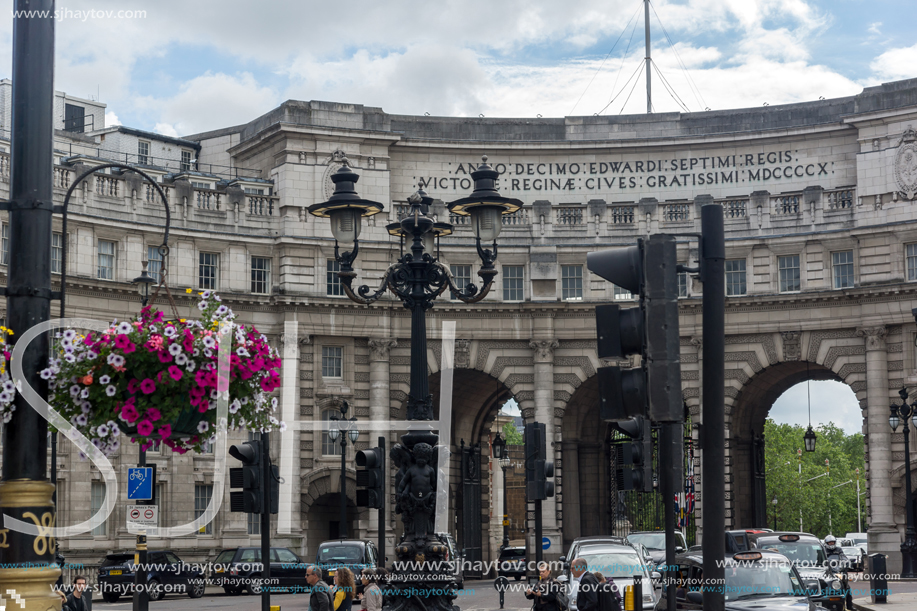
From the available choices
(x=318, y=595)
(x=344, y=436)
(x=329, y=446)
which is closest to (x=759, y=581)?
(x=318, y=595)

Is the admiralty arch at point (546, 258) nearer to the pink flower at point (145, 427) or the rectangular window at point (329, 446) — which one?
the rectangular window at point (329, 446)

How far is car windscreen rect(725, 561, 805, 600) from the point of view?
19.2m

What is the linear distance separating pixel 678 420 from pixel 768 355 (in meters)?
48.0

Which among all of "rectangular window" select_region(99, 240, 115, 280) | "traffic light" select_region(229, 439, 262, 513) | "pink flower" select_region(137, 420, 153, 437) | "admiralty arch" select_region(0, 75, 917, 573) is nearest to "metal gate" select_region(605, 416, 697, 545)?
"admiralty arch" select_region(0, 75, 917, 573)

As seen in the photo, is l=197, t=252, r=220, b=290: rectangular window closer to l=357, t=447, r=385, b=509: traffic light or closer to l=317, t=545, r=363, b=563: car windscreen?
l=317, t=545, r=363, b=563: car windscreen

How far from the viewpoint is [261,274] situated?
53469 millimetres

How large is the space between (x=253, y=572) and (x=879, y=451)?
2708cm

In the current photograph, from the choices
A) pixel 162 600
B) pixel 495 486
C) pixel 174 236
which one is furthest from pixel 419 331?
pixel 495 486

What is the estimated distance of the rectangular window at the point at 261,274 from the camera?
53312 mm

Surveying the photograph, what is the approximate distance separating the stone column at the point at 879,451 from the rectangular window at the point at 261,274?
26369mm

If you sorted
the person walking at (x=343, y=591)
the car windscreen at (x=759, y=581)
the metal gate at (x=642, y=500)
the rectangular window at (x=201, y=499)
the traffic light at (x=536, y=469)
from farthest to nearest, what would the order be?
the metal gate at (x=642, y=500) < the rectangular window at (x=201, y=499) < the traffic light at (x=536, y=469) < the car windscreen at (x=759, y=581) < the person walking at (x=343, y=591)

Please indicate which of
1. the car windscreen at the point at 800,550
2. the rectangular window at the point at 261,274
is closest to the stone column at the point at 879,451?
the car windscreen at the point at 800,550

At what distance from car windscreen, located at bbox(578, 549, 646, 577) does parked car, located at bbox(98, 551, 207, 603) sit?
18216mm

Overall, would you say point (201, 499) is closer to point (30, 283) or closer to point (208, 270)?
point (208, 270)
